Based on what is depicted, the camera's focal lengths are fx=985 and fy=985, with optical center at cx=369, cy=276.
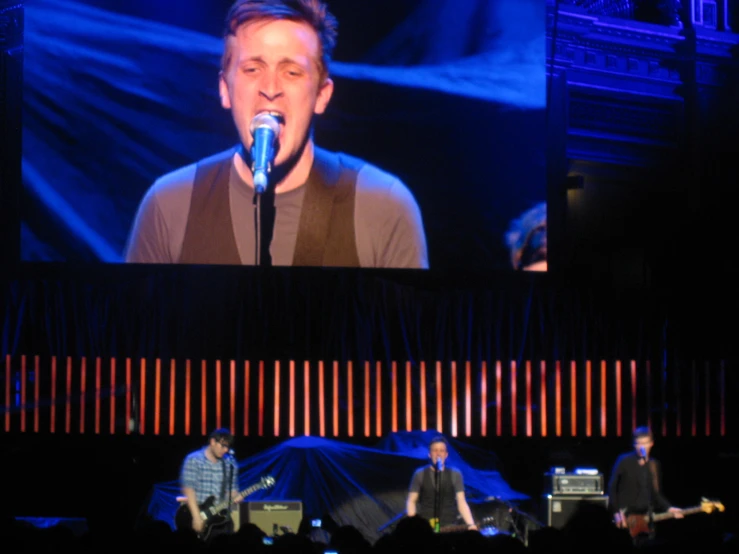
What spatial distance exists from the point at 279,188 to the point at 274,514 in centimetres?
306

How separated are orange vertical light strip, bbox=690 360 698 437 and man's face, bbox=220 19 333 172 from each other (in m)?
4.52

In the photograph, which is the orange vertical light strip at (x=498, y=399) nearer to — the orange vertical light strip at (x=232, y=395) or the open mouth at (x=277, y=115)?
the orange vertical light strip at (x=232, y=395)

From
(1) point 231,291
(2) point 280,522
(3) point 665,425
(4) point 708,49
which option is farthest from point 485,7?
(2) point 280,522

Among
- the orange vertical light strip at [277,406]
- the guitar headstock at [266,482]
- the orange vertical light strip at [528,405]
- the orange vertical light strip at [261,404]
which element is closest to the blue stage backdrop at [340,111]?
the orange vertical light strip at [528,405]

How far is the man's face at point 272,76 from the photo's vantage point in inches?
362

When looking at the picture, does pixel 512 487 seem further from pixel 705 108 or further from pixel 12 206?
pixel 12 206

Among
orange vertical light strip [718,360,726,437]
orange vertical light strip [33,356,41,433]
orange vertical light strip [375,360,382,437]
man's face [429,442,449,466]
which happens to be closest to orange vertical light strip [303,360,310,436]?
orange vertical light strip [375,360,382,437]

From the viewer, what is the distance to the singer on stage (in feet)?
25.3

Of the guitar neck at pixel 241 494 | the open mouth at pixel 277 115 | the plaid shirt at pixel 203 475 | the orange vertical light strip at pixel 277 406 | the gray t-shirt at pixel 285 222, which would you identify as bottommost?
the guitar neck at pixel 241 494

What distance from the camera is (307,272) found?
918 centimetres

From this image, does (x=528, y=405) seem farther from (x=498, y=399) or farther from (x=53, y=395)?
(x=53, y=395)

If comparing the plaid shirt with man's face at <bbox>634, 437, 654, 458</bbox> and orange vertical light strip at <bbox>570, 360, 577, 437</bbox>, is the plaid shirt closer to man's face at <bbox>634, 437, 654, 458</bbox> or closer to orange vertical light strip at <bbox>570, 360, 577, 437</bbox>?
man's face at <bbox>634, 437, 654, 458</bbox>

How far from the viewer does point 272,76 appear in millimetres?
9188

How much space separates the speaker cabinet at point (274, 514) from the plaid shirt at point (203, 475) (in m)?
0.27
